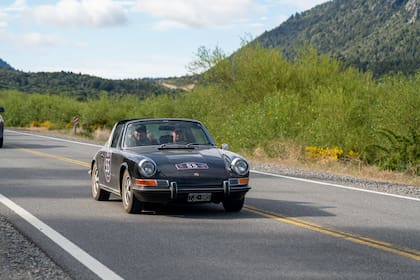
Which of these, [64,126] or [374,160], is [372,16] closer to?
[64,126]

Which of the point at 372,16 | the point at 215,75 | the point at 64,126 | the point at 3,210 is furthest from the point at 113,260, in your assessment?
the point at 372,16

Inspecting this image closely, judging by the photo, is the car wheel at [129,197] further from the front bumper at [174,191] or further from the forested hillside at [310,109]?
the forested hillside at [310,109]

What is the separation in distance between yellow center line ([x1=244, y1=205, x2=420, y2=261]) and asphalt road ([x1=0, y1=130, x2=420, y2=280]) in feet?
0.04

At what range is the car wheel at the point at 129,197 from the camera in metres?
10.7

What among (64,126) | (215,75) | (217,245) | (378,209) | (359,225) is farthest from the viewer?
(64,126)

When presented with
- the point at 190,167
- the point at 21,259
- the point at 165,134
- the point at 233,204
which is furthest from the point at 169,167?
the point at 21,259

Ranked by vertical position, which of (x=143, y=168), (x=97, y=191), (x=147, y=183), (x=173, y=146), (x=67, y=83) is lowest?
(x=97, y=191)

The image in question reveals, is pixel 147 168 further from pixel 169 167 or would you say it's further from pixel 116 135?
pixel 116 135

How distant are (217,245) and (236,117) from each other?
21753mm

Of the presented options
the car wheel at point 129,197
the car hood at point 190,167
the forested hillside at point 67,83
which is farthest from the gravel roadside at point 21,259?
the forested hillside at point 67,83

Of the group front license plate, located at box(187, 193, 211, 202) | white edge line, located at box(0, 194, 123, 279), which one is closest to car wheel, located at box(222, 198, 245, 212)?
front license plate, located at box(187, 193, 211, 202)

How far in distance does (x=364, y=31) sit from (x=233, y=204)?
125694 mm

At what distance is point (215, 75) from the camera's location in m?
35.6

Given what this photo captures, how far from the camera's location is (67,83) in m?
134
